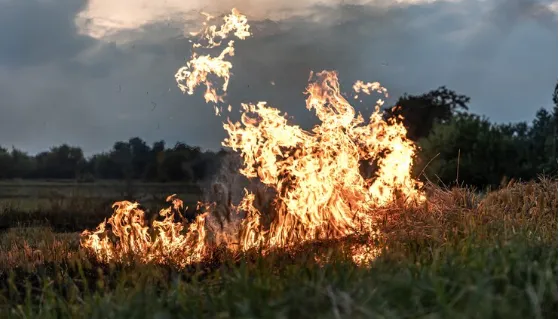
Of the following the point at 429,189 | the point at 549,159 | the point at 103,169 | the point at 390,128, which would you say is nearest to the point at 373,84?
the point at 390,128

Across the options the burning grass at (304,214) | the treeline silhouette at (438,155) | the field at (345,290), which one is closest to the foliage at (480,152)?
the treeline silhouette at (438,155)

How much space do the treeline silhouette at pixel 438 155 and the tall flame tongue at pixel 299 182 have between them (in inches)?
66.9

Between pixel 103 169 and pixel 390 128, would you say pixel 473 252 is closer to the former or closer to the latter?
pixel 390 128

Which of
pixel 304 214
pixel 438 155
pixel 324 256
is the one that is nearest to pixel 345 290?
pixel 324 256

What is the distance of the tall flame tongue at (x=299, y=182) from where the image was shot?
40.2ft

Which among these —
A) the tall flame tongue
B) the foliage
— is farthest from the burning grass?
the foliage

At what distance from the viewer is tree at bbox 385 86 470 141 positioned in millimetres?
→ 35562

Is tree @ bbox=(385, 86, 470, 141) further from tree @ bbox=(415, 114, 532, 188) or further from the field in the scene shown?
the field

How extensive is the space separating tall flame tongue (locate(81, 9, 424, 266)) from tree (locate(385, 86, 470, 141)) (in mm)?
22272

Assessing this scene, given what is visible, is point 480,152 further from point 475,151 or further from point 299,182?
point 299,182

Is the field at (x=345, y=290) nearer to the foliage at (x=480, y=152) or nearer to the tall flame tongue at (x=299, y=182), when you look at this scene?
the tall flame tongue at (x=299, y=182)

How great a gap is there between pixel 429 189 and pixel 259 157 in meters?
3.54

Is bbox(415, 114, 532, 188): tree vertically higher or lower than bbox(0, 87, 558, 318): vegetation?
higher

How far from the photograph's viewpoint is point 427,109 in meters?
36.4
